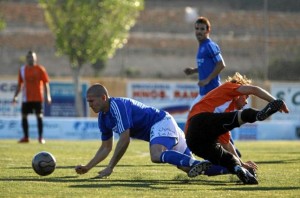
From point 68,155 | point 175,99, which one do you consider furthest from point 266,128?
point 68,155

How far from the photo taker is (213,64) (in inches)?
539

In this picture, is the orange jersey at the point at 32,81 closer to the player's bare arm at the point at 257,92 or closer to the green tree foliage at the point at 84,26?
the player's bare arm at the point at 257,92

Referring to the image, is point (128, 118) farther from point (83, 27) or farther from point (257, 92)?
point (83, 27)

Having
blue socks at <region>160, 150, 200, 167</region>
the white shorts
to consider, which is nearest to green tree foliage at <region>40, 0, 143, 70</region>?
the white shorts

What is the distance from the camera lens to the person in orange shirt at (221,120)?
377 inches

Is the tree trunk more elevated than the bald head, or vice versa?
the bald head

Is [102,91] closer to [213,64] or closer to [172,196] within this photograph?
[172,196]

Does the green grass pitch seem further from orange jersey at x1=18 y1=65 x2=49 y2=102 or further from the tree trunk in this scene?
the tree trunk

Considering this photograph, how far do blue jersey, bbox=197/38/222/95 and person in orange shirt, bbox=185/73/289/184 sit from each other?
3453 millimetres

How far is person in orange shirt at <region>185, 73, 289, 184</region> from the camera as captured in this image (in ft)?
31.4

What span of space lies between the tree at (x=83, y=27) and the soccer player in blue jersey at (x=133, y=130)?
24.5m

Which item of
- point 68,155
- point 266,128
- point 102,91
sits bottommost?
point 266,128

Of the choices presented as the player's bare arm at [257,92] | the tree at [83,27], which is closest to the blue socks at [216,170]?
the player's bare arm at [257,92]

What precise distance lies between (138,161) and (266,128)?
13992 millimetres
